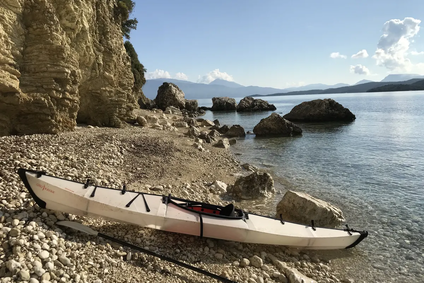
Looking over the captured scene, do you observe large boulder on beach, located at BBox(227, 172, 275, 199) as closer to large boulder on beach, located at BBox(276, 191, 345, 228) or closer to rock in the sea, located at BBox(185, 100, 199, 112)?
large boulder on beach, located at BBox(276, 191, 345, 228)

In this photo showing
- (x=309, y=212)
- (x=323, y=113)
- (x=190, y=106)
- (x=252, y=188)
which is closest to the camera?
(x=309, y=212)

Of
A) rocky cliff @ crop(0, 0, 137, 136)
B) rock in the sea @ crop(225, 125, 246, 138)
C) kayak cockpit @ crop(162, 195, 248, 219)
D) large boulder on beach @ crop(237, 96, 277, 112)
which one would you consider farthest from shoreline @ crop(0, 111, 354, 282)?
large boulder on beach @ crop(237, 96, 277, 112)

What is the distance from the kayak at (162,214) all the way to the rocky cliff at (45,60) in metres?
6.80

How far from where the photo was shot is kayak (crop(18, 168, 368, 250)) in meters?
→ 5.68

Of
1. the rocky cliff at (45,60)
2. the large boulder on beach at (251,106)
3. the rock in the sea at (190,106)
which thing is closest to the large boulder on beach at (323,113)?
the large boulder on beach at (251,106)

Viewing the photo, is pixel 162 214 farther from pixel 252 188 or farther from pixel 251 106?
pixel 251 106

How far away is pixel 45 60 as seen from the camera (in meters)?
11.4

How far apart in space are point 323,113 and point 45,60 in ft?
134

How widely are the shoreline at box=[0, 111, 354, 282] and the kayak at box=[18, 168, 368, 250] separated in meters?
0.31

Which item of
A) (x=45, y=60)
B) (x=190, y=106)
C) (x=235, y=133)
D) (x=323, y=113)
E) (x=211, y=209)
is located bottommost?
(x=235, y=133)

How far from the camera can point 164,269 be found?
5215 mm

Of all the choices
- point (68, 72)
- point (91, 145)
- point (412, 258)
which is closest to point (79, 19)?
point (68, 72)

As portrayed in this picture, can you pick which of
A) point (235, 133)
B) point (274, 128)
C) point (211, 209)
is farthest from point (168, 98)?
point (211, 209)

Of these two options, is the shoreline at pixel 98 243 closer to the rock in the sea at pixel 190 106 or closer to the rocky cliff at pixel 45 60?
the rocky cliff at pixel 45 60
